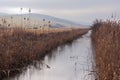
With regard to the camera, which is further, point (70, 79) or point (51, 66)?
point (51, 66)

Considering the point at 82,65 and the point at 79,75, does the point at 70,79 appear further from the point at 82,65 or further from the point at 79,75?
the point at 82,65

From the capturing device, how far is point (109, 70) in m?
8.44

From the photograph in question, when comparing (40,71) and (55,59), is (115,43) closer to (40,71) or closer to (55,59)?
(40,71)

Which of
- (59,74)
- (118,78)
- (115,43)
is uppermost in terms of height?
(115,43)

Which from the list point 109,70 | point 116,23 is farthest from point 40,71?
point 109,70

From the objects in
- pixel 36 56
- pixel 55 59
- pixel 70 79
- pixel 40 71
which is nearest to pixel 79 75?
pixel 70 79

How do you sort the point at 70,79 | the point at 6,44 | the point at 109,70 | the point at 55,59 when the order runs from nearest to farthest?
the point at 109,70 < the point at 70,79 < the point at 6,44 < the point at 55,59

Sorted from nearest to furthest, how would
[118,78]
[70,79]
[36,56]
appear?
[118,78], [70,79], [36,56]

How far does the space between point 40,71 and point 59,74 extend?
32.8 inches

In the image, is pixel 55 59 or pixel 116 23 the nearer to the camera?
pixel 116 23

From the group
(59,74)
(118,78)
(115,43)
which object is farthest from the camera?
(59,74)

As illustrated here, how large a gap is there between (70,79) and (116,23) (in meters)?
2.56

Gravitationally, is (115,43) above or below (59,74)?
above

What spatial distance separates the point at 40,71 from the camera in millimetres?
12961
